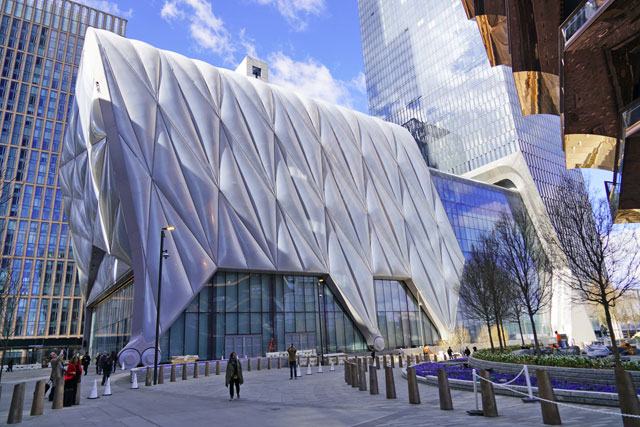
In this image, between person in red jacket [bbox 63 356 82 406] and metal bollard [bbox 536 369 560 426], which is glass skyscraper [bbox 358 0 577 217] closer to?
metal bollard [bbox 536 369 560 426]

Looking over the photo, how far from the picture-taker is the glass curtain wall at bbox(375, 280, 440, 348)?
41828mm

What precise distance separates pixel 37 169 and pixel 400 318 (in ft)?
253

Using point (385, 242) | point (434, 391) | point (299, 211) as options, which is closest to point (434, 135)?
point (385, 242)

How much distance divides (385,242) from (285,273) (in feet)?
38.5

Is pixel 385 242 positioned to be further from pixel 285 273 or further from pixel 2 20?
pixel 2 20

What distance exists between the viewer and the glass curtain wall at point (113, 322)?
113ft

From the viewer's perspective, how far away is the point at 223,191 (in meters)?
34.6

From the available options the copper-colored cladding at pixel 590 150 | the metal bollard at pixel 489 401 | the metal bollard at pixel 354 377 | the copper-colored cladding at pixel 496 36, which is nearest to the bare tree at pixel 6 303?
the metal bollard at pixel 354 377

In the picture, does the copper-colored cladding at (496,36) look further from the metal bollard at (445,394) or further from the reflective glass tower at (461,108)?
the reflective glass tower at (461,108)

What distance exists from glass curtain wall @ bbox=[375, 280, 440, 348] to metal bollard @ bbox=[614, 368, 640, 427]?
35765 millimetres

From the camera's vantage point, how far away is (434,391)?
1427 centimetres

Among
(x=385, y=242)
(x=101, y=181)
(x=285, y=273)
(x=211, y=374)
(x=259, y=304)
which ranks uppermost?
(x=101, y=181)

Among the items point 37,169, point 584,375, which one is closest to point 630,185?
point 584,375

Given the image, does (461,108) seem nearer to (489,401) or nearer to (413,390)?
(413,390)
